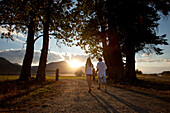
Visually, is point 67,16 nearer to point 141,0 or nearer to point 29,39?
point 29,39

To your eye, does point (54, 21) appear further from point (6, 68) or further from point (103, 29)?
point (6, 68)

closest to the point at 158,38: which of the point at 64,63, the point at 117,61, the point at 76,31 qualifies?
the point at 117,61

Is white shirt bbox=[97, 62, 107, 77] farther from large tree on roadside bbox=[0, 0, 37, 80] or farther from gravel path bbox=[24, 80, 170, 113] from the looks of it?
large tree on roadside bbox=[0, 0, 37, 80]

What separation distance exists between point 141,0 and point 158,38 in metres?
9.53

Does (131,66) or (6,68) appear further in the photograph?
(6,68)

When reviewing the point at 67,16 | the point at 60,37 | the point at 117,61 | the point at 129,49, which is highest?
the point at 67,16

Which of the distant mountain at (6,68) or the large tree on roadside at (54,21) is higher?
the large tree on roadside at (54,21)

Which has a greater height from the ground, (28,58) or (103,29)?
(103,29)

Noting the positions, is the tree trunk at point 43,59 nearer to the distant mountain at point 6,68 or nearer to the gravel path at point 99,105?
the distant mountain at point 6,68

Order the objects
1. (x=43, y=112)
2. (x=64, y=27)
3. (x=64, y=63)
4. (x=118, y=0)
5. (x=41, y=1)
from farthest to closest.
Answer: (x=64, y=63)
(x=64, y=27)
(x=118, y=0)
(x=41, y=1)
(x=43, y=112)

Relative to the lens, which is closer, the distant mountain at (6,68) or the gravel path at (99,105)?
the gravel path at (99,105)

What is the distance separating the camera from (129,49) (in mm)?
16281

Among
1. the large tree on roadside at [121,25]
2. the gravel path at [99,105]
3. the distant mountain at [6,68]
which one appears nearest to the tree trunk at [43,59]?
the distant mountain at [6,68]

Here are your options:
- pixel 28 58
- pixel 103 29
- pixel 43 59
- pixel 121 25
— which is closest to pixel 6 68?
pixel 28 58
